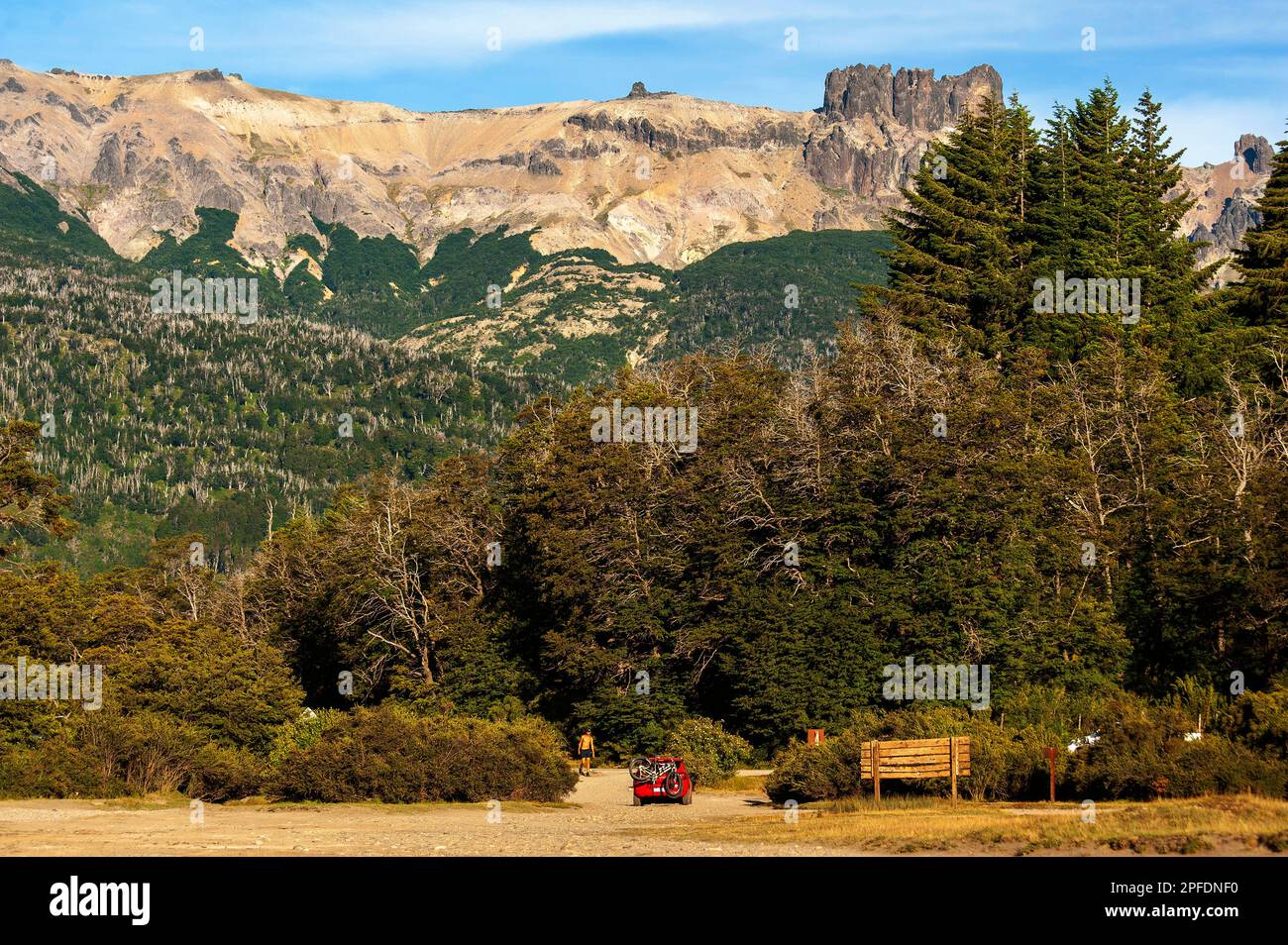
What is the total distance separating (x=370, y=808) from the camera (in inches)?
1455

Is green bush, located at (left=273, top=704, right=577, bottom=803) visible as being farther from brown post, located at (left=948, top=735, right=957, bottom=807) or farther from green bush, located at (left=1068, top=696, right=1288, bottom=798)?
green bush, located at (left=1068, top=696, right=1288, bottom=798)

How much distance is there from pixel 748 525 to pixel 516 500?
13.8 metres

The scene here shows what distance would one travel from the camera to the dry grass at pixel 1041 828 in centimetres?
2242

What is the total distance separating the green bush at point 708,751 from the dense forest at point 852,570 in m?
0.20

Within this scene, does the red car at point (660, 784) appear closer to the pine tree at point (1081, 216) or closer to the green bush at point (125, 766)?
the green bush at point (125, 766)

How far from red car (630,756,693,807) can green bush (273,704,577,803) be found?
2.82m

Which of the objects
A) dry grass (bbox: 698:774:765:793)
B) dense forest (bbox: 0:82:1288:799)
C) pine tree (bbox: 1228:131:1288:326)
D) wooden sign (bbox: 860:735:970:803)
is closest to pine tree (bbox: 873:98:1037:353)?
Result: dense forest (bbox: 0:82:1288:799)

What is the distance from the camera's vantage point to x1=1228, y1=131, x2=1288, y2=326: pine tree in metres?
79.1

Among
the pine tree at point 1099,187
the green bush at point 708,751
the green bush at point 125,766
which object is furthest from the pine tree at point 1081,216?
the green bush at point 125,766

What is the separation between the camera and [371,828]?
99.0ft

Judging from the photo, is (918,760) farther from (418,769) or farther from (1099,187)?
(1099,187)
